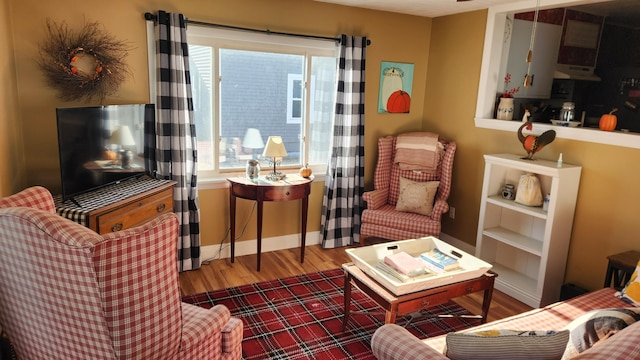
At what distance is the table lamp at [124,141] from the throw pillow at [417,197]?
7.73ft

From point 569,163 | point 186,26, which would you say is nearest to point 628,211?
point 569,163

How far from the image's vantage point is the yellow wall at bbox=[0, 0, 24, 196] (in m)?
2.50

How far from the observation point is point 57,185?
3090 mm

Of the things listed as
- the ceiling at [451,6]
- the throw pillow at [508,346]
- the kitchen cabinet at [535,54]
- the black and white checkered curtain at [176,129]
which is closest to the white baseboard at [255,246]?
the black and white checkered curtain at [176,129]

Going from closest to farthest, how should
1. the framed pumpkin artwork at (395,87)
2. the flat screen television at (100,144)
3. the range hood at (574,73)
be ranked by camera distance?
the flat screen television at (100,144)
the range hood at (574,73)
the framed pumpkin artwork at (395,87)

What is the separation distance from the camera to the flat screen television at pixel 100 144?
2627 millimetres

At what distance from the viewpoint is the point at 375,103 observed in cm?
437

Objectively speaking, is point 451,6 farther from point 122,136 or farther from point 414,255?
point 122,136

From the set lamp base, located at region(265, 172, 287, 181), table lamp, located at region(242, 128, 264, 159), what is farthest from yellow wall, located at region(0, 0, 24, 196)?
lamp base, located at region(265, 172, 287, 181)

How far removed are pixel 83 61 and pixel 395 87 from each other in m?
2.83

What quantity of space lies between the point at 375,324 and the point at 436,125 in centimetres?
237

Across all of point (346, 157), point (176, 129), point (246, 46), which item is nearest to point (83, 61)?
point (176, 129)

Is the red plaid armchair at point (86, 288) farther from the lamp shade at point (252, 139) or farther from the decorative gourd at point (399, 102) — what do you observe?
the decorative gourd at point (399, 102)

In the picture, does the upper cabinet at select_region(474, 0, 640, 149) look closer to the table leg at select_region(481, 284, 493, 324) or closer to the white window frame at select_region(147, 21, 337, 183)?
the white window frame at select_region(147, 21, 337, 183)
